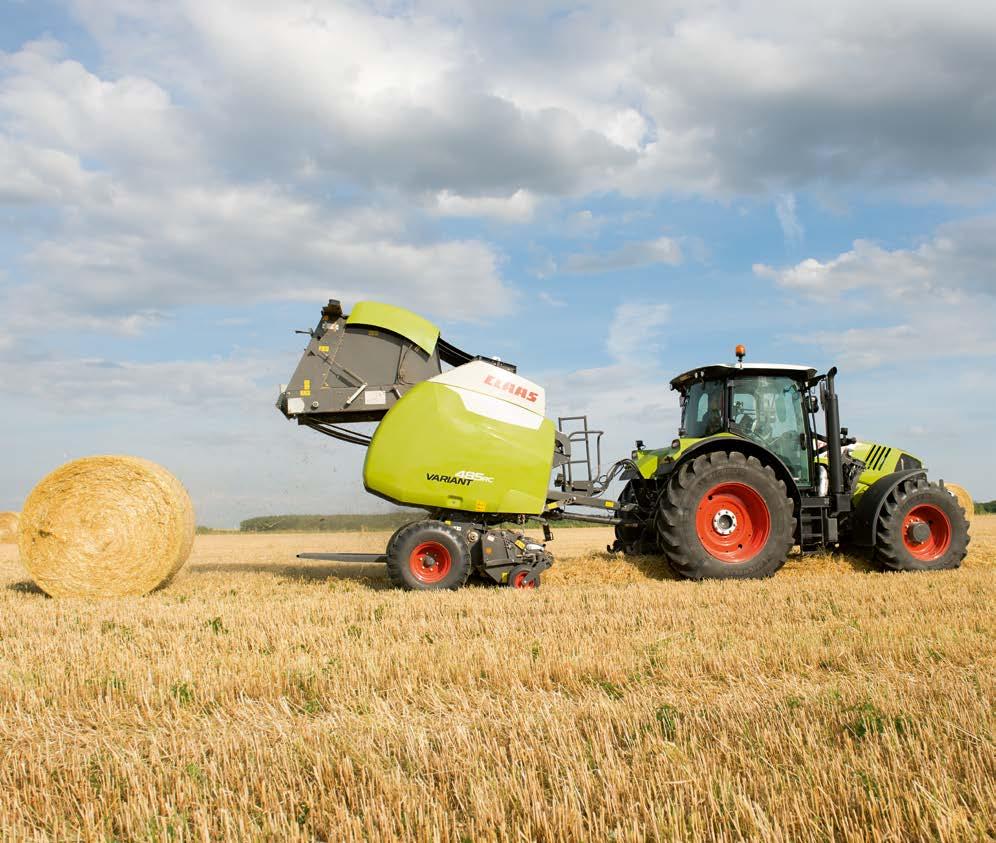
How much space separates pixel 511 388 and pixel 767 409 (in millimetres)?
2830

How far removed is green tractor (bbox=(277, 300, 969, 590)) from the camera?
7.80 metres

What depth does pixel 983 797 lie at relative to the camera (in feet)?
7.91

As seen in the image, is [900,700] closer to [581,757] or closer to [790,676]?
[790,676]

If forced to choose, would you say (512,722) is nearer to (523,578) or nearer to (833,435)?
(523,578)

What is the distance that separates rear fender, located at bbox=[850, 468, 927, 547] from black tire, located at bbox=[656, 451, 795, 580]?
85cm

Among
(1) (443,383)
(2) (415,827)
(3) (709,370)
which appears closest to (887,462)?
(3) (709,370)

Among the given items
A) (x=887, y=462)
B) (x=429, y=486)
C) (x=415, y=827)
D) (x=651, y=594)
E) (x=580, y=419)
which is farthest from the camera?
(x=887, y=462)

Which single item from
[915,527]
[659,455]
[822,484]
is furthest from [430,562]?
[915,527]

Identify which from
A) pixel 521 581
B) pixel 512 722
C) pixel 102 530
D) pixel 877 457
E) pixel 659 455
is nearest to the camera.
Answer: pixel 512 722

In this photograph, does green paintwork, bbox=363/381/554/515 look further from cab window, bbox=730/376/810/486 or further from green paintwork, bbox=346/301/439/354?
cab window, bbox=730/376/810/486

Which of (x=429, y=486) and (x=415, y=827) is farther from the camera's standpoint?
(x=429, y=486)

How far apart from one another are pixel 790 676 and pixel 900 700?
0.65 m

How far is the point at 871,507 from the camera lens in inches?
329

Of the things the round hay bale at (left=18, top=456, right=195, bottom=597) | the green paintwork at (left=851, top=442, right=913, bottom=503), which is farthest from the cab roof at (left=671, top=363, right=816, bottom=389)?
the round hay bale at (left=18, top=456, right=195, bottom=597)
